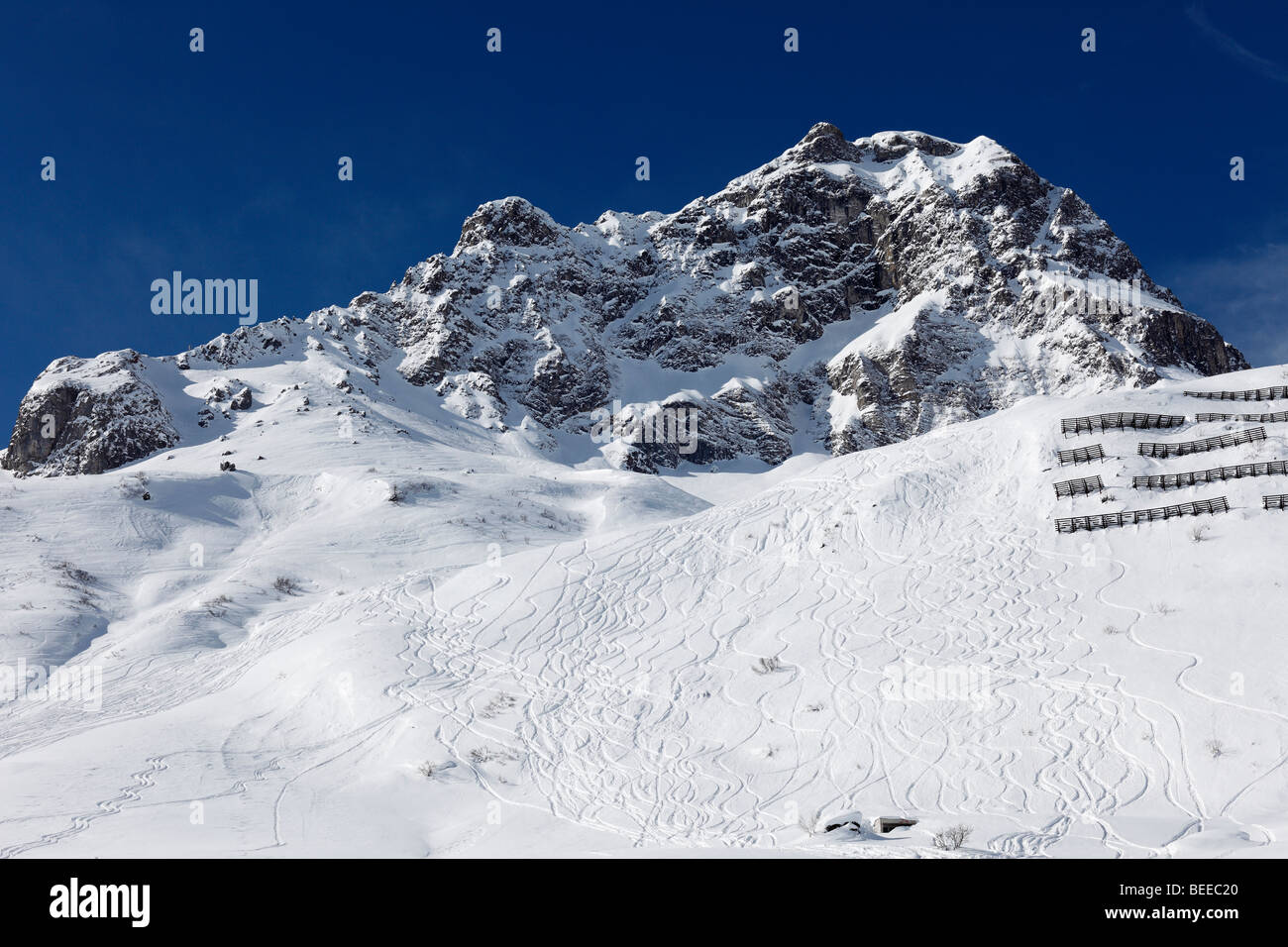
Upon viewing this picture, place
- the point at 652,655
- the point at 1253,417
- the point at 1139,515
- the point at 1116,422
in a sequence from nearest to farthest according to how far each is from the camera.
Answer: the point at 652,655, the point at 1139,515, the point at 1253,417, the point at 1116,422

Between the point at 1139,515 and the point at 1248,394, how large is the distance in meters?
11.3

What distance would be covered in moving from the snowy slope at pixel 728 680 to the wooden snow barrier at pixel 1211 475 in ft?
1.96

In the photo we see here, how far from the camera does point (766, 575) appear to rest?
3166 cm

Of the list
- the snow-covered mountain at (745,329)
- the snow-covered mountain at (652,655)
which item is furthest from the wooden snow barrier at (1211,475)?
the snow-covered mountain at (745,329)

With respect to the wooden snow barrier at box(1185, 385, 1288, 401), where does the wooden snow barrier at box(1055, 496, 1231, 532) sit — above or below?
below

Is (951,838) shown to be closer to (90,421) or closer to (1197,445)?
(1197,445)

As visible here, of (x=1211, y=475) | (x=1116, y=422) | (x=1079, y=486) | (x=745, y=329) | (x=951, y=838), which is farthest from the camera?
(x=745, y=329)

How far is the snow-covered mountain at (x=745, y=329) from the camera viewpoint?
114438 millimetres

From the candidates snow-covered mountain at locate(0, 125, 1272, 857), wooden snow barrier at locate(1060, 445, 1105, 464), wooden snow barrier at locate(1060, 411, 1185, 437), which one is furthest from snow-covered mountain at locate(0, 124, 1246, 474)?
wooden snow barrier at locate(1060, 445, 1105, 464)

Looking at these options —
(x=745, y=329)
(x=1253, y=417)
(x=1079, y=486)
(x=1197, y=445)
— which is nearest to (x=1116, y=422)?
(x=1197, y=445)

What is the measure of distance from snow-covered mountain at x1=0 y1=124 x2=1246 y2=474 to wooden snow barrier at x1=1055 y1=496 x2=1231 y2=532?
281 ft

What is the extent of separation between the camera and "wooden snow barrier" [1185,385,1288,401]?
3391cm

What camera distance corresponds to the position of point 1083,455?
3322 cm

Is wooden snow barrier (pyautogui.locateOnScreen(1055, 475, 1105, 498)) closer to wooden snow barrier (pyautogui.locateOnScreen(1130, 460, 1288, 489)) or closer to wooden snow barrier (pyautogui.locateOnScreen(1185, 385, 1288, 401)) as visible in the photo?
wooden snow barrier (pyautogui.locateOnScreen(1130, 460, 1288, 489))
